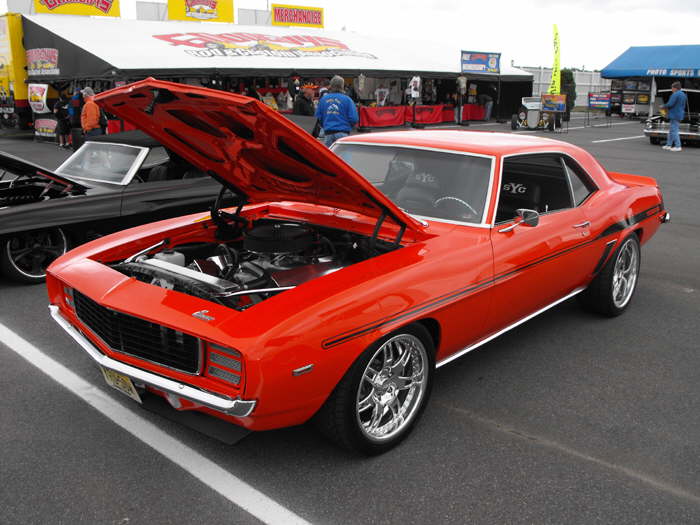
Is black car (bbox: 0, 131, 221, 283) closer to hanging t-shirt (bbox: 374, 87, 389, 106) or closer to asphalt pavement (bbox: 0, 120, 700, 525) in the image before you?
asphalt pavement (bbox: 0, 120, 700, 525)

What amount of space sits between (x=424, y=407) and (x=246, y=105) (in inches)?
67.1

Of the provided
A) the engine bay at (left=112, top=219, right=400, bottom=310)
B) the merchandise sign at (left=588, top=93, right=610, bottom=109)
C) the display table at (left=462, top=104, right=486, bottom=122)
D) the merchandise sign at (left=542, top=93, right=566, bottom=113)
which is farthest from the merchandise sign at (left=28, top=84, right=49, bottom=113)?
Result: the merchandise sign at (left=588, top=93, right=610, bottom=109)

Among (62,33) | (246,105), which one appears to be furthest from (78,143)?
(62,33)

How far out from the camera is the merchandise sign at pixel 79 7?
21453 mm

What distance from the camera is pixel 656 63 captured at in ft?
96.6

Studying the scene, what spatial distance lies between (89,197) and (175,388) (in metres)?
3.63

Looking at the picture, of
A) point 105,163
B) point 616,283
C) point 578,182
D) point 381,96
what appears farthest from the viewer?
point 381,96

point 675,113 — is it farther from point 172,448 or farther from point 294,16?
point 294,16

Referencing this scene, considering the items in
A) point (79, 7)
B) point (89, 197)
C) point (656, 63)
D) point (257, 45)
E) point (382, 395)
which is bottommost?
point (382, 395)

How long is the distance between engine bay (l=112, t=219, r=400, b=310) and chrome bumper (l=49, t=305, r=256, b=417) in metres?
0.47

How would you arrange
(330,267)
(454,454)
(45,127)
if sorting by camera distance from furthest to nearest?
(45,127)
(330,267)
(454,454)

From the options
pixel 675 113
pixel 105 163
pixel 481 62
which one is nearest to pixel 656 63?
pixel 481 62

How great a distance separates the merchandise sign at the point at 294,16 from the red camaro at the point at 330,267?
2589 centimetres

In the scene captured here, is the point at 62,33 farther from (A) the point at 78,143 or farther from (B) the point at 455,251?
(B) the point at 455,251
